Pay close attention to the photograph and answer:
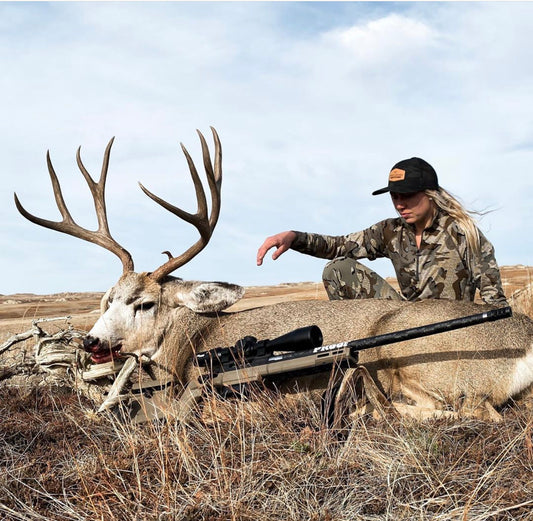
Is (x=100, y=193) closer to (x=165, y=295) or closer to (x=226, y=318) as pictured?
(x=165, y=295)

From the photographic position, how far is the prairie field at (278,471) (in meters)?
2.79

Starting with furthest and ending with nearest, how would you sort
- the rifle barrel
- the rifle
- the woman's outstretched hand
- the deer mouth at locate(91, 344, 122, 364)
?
the woman's outstretched hand < the deer mouth at locate(91, 344, 122, 364) < the rifle < the rifle barrel

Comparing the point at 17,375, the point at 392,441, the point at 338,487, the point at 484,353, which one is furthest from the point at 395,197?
the point at 17,375

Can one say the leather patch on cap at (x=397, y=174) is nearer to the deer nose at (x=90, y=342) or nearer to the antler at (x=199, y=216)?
the antler at (x=199, y=216)

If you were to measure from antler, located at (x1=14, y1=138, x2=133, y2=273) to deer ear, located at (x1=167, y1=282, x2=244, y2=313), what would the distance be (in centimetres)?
75

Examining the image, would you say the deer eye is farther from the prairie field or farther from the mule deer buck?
the prairie field

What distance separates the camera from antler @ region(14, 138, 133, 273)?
6.27 meters

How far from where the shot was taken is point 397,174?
5.84 m

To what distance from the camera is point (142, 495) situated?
3023 mm

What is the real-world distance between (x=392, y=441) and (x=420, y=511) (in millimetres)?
966

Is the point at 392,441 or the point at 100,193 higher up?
the point at 100,193

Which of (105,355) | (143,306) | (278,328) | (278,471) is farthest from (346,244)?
(278,471)

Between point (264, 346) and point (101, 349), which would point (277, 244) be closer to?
point (264, 346)

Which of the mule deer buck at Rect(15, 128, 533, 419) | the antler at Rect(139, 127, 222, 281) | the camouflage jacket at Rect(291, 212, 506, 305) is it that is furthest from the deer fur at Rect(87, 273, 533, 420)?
the camouflage jacket at Rect(291, 212, 506, 305)
